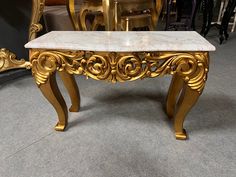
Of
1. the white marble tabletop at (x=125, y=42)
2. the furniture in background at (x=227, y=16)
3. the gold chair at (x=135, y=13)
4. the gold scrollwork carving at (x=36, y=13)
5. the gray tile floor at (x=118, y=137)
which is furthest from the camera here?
the furniture in background at (x=227, y=16)

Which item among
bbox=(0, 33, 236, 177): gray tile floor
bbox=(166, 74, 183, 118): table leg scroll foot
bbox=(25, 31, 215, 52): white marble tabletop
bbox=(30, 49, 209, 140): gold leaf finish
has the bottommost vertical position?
bbox=(0, 33, 236, 177): gray tile floor

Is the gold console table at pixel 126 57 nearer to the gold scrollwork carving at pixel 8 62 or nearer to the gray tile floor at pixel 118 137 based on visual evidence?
the gray tile floor at pixel 118 137

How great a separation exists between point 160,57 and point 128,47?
13 cm

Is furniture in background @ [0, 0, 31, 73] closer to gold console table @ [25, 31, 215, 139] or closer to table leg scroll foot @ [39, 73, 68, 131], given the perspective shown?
table leg scroll foot @ [39, 73, 68, 131]

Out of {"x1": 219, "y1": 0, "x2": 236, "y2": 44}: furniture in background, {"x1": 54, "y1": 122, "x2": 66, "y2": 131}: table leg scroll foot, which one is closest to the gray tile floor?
{"x1": 54, "y1": 122, "x2": 66, "y2": 131}: table leg scroll foot

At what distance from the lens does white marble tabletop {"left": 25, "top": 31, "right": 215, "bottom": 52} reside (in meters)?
0.79

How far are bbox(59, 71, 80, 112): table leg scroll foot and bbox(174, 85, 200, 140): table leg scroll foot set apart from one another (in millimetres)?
595

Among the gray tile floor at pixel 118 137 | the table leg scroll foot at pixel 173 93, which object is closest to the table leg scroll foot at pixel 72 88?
the gray tile floor at pixel 118 137

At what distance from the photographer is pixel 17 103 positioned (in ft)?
4.58

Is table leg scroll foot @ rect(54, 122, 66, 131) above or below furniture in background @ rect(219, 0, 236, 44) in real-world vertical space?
below

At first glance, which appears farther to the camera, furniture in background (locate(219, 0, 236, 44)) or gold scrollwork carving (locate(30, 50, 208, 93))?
furniture in background (locate(219, 0, 236, 44))

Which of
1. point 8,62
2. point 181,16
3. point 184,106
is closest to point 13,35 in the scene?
point 8,62

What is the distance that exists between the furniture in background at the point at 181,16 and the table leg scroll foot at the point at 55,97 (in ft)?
6.91

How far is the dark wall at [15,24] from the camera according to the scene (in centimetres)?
161
